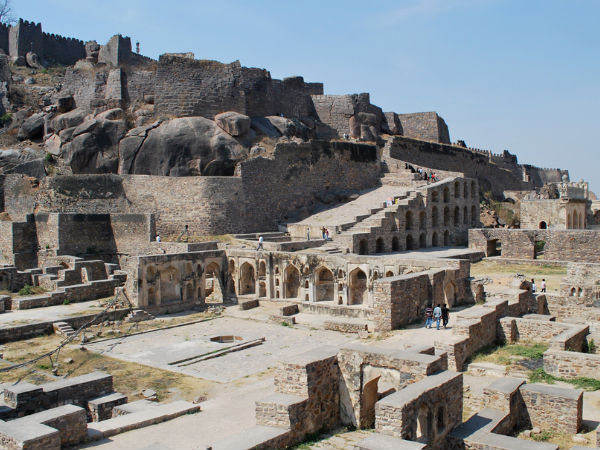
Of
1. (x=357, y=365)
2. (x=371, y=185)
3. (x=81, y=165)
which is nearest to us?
(x=357, y=365)

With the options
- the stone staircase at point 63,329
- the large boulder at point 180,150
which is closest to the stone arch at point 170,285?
the stone staircase at point 63,329

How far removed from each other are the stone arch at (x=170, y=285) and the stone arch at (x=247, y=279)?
8.71 ft

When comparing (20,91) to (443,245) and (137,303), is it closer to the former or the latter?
(137,303)

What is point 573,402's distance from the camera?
9.58 meters

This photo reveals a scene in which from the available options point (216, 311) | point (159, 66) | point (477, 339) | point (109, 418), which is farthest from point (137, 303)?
point (159, 66)

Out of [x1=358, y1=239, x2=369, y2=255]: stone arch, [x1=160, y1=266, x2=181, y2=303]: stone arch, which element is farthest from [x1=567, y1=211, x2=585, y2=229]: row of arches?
[x1=160, y1=266, x2=181, y2=303]: stone arch

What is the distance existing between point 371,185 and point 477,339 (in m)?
20.1

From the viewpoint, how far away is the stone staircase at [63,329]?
1817cm

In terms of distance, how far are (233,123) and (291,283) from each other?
33.5 ft

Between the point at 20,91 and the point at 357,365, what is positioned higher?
the point at 20,91

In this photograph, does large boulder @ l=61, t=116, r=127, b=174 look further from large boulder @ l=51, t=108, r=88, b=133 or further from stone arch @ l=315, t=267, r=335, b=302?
stone arch @ l=315, t=267, r=335, b=302

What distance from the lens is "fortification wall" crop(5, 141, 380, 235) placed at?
26625 millimetres

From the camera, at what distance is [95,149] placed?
29219 mm

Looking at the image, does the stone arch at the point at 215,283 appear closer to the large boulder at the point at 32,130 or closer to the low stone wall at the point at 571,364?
the large boulder at the point at 32,130
